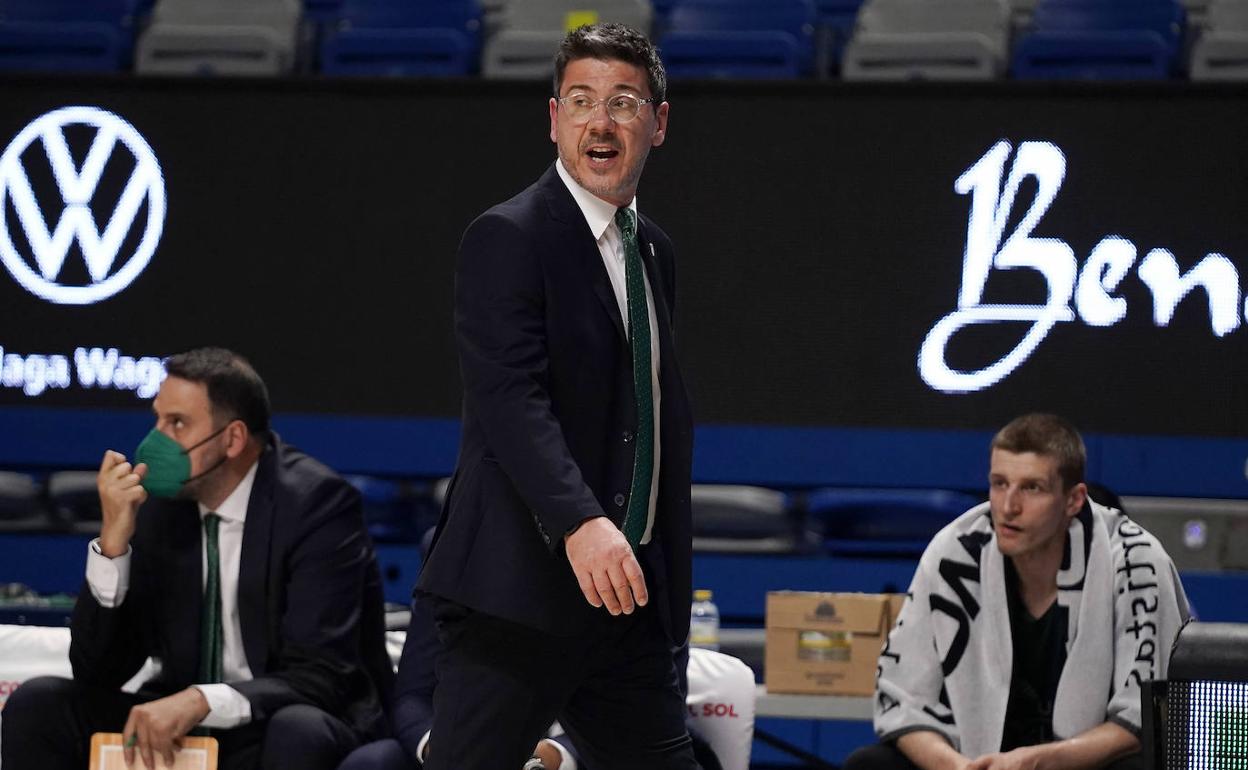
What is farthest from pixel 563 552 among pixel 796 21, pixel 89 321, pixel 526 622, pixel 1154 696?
pixel 796 21

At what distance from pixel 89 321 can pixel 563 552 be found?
159 inches

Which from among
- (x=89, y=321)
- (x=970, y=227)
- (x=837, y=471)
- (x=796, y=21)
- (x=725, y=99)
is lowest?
(x=837, y=471)

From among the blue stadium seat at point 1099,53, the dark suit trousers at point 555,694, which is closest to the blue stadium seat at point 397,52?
the blue stadium seat at point 1099,53

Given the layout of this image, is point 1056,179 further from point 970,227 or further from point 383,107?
point 383,107

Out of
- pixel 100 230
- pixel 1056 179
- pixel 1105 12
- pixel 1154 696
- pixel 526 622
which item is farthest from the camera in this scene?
pixel 1105 12

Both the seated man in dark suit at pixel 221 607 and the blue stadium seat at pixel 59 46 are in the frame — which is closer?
the seated man in dark suit at pixel 221 607

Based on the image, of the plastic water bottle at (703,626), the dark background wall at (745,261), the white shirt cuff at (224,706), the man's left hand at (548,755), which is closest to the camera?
the man's left hand at (548,755)

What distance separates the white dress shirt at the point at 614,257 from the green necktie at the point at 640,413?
11 mm

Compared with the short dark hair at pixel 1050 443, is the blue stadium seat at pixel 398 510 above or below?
below

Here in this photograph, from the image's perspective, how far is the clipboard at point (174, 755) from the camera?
3.52 metres

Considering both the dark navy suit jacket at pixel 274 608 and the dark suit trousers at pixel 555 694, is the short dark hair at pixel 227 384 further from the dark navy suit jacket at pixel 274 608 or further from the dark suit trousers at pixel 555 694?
the dark suit trousers at pixel 555 694

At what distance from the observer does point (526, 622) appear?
2.35 meters

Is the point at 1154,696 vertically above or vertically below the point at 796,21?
below

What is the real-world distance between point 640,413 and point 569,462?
22 centimetres
